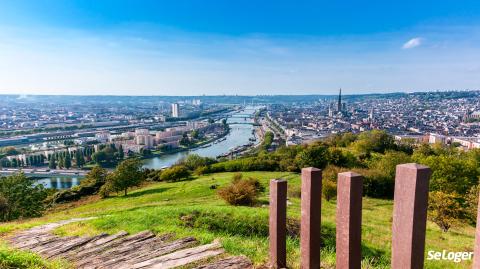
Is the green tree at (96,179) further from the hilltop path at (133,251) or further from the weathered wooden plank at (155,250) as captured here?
the weathered wooden plank at (155,250)

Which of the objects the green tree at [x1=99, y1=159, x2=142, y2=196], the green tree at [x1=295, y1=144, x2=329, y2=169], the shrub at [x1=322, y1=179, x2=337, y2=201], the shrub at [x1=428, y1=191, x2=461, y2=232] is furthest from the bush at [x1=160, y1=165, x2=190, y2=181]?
the shrub at [x1=428, y1=191, x2=461, y2=232]

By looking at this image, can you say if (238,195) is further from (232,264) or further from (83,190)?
(83,190)

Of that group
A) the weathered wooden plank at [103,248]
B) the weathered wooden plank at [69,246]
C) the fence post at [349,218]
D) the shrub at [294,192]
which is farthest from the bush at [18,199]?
the fence post at [349,218]

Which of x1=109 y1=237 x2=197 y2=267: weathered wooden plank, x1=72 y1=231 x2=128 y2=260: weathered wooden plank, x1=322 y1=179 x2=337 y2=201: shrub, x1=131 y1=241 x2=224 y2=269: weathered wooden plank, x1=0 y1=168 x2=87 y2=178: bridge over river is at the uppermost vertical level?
x1=131 y1=241 x2=224 y2=269: weathered wooden plank

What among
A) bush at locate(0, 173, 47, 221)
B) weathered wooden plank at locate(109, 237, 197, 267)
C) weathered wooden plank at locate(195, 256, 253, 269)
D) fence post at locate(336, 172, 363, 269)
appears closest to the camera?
fence post at locate(336, 172, 363, 269)

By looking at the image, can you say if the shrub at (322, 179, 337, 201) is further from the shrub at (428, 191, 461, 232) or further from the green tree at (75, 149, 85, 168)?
the green tree at (75, 149, 85, 168)

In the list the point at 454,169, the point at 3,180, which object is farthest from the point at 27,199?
the point at 454,169

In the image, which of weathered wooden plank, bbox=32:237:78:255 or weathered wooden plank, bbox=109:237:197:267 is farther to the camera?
weathered wooden plank, bbox=32:237:78:255
